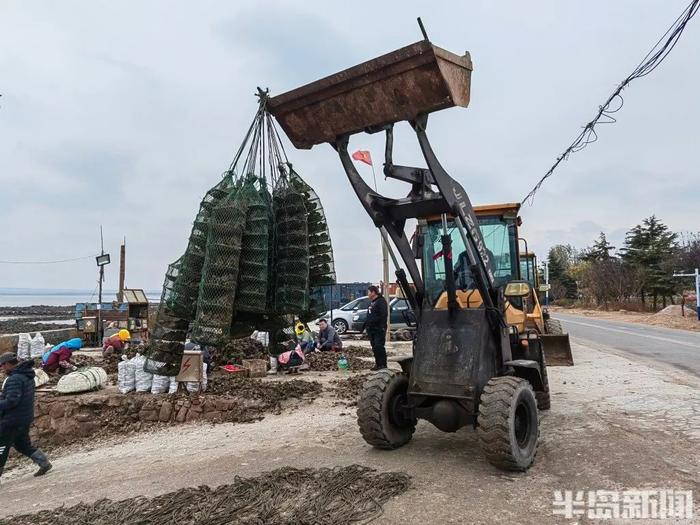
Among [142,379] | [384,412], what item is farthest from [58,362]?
[384,412]

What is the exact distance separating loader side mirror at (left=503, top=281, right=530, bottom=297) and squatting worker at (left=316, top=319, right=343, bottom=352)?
8381mm

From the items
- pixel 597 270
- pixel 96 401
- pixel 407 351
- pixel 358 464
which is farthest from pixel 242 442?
pixel 597 270

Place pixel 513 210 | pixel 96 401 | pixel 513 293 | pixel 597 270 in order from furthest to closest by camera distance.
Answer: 1. pixel 597 270
2. pixel 96 401
3. pixel 513 210
4. pixel 513 293

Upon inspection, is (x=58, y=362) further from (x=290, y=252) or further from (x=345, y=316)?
(x=345, y=316)

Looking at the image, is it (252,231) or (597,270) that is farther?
(597,270)

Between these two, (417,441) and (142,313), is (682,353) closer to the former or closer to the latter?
(417,441)

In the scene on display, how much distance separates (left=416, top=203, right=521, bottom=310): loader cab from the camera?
605 cm

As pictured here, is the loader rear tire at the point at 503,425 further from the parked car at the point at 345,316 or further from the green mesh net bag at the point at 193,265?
the parked car at the point at 345,316

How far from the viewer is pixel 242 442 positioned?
6.57 metres

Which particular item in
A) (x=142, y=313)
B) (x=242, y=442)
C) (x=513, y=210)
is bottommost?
(x=242, y=442)

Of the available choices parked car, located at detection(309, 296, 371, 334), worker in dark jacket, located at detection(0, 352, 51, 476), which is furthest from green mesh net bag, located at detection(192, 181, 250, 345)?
parked car, located at detection(309, 296, 371, 334)

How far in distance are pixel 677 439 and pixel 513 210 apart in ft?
10.2

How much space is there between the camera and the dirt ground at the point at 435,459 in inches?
167

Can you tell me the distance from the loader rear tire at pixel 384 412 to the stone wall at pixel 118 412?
9.87 ft
